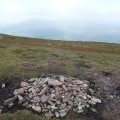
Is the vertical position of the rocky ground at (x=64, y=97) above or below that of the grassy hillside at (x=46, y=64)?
below

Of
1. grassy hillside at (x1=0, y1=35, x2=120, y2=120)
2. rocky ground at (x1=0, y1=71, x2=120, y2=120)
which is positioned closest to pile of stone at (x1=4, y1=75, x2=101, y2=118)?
rocky ground at (x1=0, y1=71, x2=120, y2=120)

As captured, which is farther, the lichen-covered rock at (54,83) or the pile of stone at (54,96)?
the lichen-covered rock at (54,83)

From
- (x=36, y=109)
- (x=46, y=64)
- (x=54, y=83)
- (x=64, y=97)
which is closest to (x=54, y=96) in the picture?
(x=64, y=97)

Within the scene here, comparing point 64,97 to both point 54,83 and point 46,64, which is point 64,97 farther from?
point 46,64

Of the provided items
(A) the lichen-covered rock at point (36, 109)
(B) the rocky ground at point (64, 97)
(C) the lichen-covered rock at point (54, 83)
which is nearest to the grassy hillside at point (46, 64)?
(B) the rocky ground at point (64, 97)

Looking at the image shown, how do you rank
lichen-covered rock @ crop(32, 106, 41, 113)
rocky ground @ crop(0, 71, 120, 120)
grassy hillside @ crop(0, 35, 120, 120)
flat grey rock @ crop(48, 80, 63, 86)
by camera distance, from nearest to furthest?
lichen-covered rock @ crop(32, 106, 41, 113) → rocky ground @ crop(0, 71, 120, 120) → flat grey rock @ crop(48, 80, 63, 86) → grassy hillside @ crop(0, 35, 120, 120)

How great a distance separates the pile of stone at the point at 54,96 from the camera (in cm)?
2997

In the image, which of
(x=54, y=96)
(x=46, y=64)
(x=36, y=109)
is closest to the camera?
(x=36, y=109)

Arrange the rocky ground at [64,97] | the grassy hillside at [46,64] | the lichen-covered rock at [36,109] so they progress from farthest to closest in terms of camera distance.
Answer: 1. the grassy hillside at [46,64]
2. the rocky ground at [64,97]
3. the lichen-covered rock at [36,109]

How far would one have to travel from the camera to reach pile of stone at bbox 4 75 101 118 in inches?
1180

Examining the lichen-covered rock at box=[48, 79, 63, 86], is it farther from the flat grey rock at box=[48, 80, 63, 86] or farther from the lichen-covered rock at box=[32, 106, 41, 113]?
the lichen-covered rock at box=[32, 106, 41, 113]

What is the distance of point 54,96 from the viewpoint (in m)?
31.3

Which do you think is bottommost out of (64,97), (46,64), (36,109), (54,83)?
(36,109)

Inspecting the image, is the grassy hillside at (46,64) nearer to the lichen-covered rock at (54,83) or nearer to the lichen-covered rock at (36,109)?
the lichen-covered rock at (36,109)
